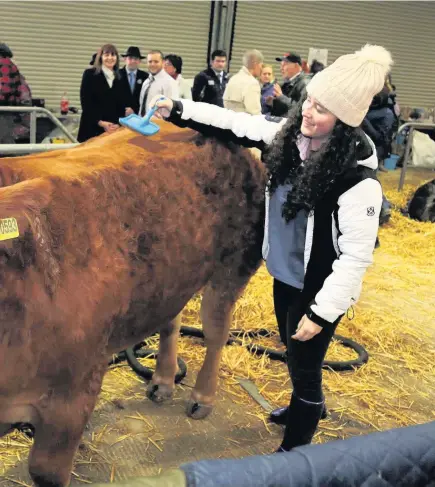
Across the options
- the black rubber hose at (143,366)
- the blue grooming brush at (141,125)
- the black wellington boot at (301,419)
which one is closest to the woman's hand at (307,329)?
the black wellington boot at (301,419)

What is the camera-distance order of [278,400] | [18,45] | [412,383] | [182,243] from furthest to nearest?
1. [18,45]
2. [412,383]
3. [278,400]
4. [182,243]

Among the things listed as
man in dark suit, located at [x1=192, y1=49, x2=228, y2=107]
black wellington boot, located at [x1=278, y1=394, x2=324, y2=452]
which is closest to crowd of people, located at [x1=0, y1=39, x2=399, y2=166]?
man in dark suit, located at [x1=192, y1=49, x2=228, y2=107]

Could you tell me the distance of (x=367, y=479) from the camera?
112 cm

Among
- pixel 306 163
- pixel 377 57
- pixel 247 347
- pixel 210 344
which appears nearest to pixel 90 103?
pixel 247 347

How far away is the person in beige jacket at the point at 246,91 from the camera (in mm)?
6562

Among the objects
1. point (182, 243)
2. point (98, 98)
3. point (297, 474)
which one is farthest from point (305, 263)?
point (98, 98)

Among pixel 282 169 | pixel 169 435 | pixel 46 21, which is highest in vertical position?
pixel 46 21

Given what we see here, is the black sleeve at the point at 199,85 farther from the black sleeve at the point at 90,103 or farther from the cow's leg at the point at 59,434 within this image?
the cow's leg at the point at 59,434

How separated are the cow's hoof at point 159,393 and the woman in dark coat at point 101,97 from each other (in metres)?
3.54

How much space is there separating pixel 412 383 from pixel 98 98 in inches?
167

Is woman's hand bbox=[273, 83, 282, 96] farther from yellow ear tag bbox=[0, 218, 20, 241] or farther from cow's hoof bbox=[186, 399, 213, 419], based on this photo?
yellow ear tag bbox=[0, 218, 20, 241]

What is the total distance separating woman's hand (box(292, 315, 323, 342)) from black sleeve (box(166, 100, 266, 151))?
31.5 inches

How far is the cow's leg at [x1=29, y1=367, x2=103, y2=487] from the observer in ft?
6.01

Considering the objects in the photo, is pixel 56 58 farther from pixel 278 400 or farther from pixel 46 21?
pixel 278 400
